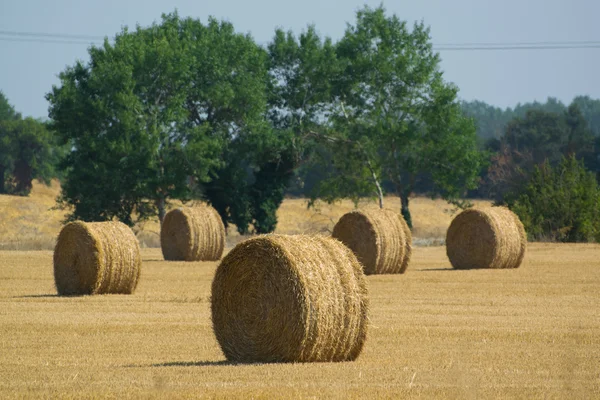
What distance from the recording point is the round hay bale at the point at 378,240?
2566cm

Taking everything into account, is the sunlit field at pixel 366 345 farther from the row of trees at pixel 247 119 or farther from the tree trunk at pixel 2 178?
the tree trunk at pixel 2 178

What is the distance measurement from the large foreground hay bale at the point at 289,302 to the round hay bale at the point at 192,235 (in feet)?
65.1

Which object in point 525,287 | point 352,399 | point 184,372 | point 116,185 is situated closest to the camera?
point 352,399

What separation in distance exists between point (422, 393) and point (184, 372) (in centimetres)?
239

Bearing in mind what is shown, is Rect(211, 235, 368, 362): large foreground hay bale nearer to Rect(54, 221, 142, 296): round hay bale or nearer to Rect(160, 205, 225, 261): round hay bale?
Rect(54, 221, 142, 296): round hay bale

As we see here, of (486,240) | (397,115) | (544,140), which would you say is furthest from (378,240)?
(544,140)

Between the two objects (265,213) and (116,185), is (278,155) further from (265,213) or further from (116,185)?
(116,185)

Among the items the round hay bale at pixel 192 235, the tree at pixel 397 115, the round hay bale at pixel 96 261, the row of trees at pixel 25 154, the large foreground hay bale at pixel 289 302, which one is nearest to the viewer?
the large foreground hay bale at pixel 289 302

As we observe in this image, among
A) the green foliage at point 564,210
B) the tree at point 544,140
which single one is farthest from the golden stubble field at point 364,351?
the tree at point 544,140

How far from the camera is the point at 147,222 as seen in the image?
185 feet

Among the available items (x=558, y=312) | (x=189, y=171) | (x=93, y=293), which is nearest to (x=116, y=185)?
(x=189, y=171)

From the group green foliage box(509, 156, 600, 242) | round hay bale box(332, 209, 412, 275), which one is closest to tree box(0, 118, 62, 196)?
green foliage box(509, 156, 600, 242)

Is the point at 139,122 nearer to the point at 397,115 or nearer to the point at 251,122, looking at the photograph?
the point at 251,122

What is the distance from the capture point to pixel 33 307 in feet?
58.0
